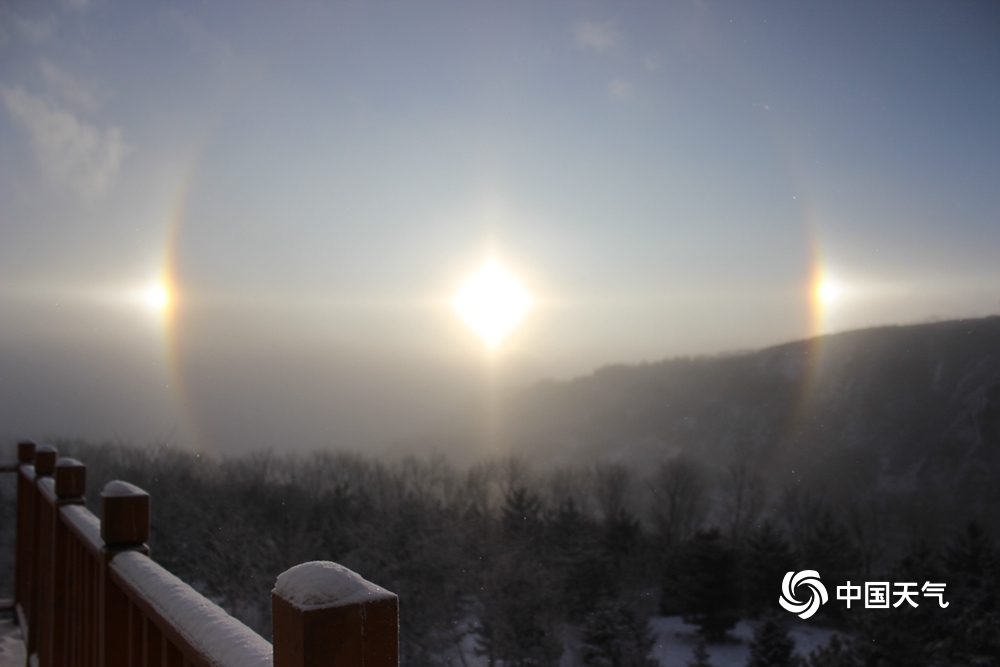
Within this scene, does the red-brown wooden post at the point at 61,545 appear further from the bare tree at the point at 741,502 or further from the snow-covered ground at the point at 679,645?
the bare tree at the point at 741,502

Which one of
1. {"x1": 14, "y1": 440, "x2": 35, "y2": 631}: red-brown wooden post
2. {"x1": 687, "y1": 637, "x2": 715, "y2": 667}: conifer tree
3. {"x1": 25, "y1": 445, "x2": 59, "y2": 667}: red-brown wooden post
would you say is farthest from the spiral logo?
{"x1": 25, "y1": 445, "x2": 59, "y2": 667}: red-brown wooden post

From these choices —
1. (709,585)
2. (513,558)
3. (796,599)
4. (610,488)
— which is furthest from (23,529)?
(610,488)

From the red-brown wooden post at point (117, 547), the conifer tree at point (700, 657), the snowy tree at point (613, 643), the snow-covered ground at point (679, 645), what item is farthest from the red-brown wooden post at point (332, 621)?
the conifer tree at point (700, 657)

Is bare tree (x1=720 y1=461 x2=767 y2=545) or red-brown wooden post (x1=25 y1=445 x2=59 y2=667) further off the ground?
red-brown wooden post (x1=25 y1=445 x2=59 y2=667)

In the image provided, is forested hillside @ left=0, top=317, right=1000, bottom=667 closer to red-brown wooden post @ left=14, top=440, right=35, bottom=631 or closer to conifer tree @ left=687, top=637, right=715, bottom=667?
A: conifer tree @ left=687, top=637, right=715, bottom=667

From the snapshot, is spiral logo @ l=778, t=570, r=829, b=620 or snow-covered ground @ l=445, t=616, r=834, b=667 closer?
snow-covered ground @ l=445, t=616, r=834, b=667

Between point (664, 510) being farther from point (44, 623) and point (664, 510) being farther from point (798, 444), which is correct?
point (44, 623)
